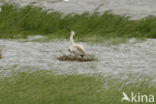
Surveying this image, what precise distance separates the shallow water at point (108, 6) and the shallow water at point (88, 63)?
4.79m

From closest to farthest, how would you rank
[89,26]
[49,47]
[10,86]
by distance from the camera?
[10,86], [49,47], [89,26]

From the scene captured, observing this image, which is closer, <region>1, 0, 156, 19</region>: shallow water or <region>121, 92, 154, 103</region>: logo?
<region>121, 92, 154, 103</region>: logo

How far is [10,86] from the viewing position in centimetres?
1205

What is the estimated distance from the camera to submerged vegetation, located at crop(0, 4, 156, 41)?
64.1ft

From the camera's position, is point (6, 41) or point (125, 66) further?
point (6, 41)

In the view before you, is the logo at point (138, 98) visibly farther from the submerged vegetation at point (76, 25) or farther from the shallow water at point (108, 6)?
the shallow water at point (108, 6)

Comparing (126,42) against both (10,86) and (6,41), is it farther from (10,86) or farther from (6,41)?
(10,86)

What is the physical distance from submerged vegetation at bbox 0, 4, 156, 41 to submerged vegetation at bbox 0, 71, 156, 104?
6.27 m

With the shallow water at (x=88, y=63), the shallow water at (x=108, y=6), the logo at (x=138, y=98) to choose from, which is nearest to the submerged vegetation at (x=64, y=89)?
the logo at (x=138, y=98)

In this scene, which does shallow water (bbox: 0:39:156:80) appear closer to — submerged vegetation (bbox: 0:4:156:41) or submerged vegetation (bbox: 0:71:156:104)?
submerged vegetation (bbox: 0:71:156:104)

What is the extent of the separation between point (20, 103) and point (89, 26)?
9729 mm

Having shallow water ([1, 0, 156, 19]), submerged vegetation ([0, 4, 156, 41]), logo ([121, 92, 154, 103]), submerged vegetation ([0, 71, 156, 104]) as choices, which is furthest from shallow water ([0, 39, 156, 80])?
shallow water ([1, 0, 156, 19])

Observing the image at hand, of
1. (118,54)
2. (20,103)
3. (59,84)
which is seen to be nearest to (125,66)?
(118,54)

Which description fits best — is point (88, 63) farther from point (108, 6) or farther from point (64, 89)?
point (108, 6)
